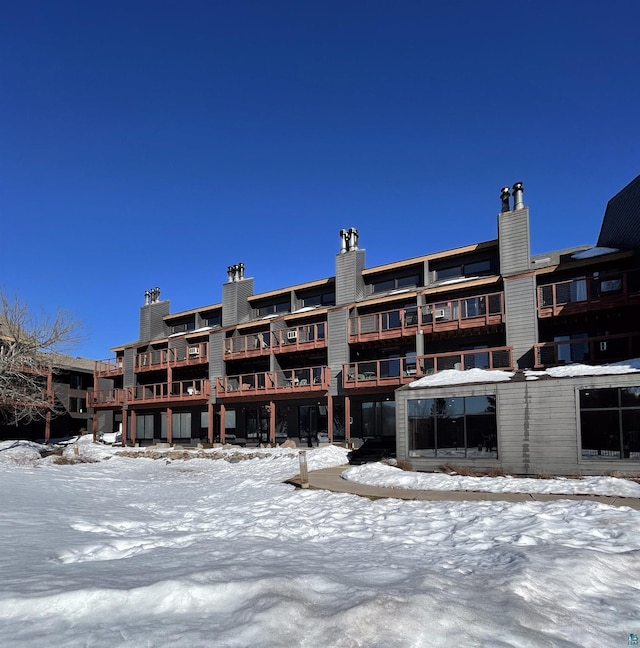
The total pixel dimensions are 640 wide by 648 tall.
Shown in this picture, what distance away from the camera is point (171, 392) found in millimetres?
36969

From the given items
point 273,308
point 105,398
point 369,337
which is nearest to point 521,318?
point 369,337

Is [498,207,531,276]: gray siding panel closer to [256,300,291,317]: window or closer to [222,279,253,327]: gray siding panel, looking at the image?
[256,300,291,317]: window

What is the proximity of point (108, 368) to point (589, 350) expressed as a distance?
3720cm

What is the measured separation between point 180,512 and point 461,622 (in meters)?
8.87

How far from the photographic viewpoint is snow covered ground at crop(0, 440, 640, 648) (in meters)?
4.00

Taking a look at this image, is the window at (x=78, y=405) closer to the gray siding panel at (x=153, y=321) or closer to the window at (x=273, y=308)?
the gray siding panel at (x=153, y=321)

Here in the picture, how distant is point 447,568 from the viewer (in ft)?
20.2

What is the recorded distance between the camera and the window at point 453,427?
651 inches

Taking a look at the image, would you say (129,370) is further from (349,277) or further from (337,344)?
(349,277)

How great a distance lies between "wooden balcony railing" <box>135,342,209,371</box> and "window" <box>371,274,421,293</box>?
1337cm

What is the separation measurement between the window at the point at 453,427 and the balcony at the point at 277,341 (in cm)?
1268

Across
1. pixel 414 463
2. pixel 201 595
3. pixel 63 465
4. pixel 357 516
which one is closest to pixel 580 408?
pixel 414 463

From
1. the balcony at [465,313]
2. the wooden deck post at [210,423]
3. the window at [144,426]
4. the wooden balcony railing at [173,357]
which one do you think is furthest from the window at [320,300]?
the window at [144,426]

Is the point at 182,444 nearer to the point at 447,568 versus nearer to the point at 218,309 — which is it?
the point at 218,309
